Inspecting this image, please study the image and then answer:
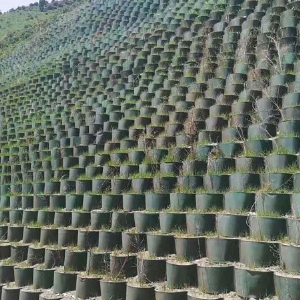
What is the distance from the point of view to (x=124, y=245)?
4.82 m

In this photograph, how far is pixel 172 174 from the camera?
18.4 feet

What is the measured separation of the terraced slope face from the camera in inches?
160

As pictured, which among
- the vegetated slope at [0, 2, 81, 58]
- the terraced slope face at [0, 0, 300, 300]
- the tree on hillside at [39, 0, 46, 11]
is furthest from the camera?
the tree on hillside at [39, 0, 46, 11]

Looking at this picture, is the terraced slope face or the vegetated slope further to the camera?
the vegetated slope

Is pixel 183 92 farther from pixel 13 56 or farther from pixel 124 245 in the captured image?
pixel 13 56

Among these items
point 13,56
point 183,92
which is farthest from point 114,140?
point 13,56

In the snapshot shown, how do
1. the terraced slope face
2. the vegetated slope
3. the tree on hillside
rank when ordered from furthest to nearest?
the tree on hillside → the vegetated slope → the terraced slope face

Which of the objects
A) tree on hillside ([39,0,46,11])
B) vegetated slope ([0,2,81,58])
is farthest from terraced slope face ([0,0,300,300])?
tree on hillside ([39,0,46,11])

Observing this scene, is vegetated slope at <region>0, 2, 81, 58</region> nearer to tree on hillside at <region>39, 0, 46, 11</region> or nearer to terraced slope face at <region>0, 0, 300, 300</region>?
tree on hillside at <region>39, 0, 46, 11</region>

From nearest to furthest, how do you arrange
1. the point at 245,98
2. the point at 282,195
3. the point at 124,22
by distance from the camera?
the point at 282,195 < the point at 245,98 < the point at 124,22

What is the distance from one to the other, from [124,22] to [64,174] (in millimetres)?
9895

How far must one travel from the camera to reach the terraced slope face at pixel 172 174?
4.06m

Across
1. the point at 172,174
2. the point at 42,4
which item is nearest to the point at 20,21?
the point at 42,4

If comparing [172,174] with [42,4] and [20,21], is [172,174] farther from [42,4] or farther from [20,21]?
[42,4]
